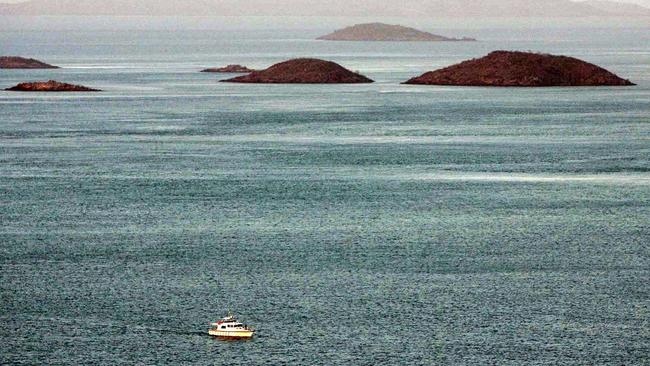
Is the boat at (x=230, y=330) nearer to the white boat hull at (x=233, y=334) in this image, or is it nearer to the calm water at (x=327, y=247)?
the white boat hull at (x=233, y=334)

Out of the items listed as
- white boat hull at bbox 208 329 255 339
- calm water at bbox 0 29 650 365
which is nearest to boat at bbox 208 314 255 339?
white boat hull at bbox 208 329 255 339

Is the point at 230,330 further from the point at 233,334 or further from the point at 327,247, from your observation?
the point at 327,247

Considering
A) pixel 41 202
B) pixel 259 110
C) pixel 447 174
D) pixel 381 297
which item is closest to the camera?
pixel 381 297

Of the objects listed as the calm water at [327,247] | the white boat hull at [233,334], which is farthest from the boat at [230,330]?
the calm water at [327,247]

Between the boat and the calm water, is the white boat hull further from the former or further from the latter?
the calm water

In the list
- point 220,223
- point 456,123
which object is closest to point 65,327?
point 220,223

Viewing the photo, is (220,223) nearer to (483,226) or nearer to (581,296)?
(483,226)
